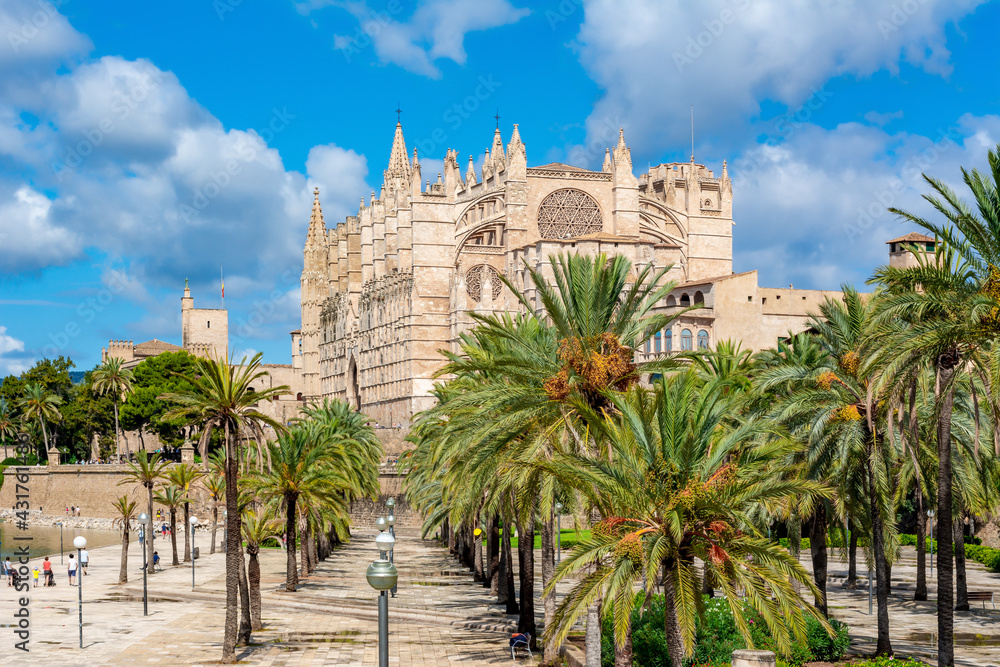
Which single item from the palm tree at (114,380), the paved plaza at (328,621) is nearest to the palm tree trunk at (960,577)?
the paved plaza at (328,621)

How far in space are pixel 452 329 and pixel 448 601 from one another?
35.0m

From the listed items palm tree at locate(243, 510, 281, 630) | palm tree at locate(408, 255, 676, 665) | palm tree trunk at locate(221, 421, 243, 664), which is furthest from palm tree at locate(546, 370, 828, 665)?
palm tree at locate(243, 510, 281, 630)

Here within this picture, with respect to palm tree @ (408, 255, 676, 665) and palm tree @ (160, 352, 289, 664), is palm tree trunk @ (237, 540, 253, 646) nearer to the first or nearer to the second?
palm tree @ (160, 352, 289, 664)

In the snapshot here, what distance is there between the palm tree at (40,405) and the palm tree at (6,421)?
1154mm

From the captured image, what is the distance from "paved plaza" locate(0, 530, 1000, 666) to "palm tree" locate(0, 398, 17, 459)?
44.7 m

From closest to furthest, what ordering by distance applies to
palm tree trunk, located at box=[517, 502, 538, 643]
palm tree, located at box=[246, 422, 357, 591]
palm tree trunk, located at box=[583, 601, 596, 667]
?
palm tree trunk, located at box=[583, 601, 596, 667]
palm tree trunk, located at box=[517, 502, 538, 643]
palm tree, located at box=[246, 422, 357, 591]

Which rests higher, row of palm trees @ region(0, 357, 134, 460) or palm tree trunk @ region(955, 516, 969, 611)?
row of palm trees @ region(0, 357, 134, 460)

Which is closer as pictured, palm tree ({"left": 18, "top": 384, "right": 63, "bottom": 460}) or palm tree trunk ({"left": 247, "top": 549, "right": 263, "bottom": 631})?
palm tree trunk ({"left": 247, "top": 549, "right": 263, "bottom": 631})

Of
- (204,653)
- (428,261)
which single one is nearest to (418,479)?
(204,653)

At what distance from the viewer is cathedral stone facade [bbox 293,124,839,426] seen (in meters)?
59.2

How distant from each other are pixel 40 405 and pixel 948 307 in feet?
238

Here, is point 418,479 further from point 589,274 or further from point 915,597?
point 589,274

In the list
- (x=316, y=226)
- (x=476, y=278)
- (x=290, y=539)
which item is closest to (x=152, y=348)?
(x=316, y=226)

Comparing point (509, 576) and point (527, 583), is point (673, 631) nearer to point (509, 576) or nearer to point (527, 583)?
point (527, 583)
